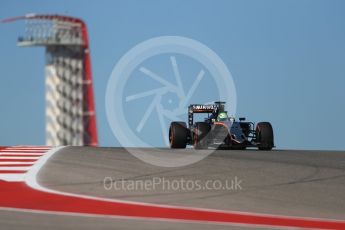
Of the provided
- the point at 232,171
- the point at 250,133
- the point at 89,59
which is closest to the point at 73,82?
the point at 89,59

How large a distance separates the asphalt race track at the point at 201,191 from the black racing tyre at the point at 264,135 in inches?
202

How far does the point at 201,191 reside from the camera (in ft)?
30.5

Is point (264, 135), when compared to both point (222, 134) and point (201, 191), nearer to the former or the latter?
point (222, 134)

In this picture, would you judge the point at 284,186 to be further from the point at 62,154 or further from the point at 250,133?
the point at 250,133

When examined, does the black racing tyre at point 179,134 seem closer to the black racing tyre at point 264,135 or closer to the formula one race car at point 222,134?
the formula one race car at point 222,134

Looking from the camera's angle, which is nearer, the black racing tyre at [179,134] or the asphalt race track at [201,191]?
the asphalt race track at [201,191]

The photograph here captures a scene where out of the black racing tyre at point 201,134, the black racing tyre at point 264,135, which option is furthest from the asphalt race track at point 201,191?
the black racing tyre at point 264,135

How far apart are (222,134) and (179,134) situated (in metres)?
1.35

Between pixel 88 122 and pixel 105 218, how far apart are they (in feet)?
277

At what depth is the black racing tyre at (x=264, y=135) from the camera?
19.0 m

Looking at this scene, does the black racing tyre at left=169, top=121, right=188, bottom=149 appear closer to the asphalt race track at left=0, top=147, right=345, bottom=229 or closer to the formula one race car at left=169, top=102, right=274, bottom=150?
the formula one race car at left=169, top=102, right=274, bottom=150

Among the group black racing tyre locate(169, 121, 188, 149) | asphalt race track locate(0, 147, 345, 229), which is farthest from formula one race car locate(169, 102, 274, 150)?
asphalt race track locate(0, 147, 345, 229)

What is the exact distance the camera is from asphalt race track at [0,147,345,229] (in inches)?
269

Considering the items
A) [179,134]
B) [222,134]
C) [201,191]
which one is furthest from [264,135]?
[201,191]
